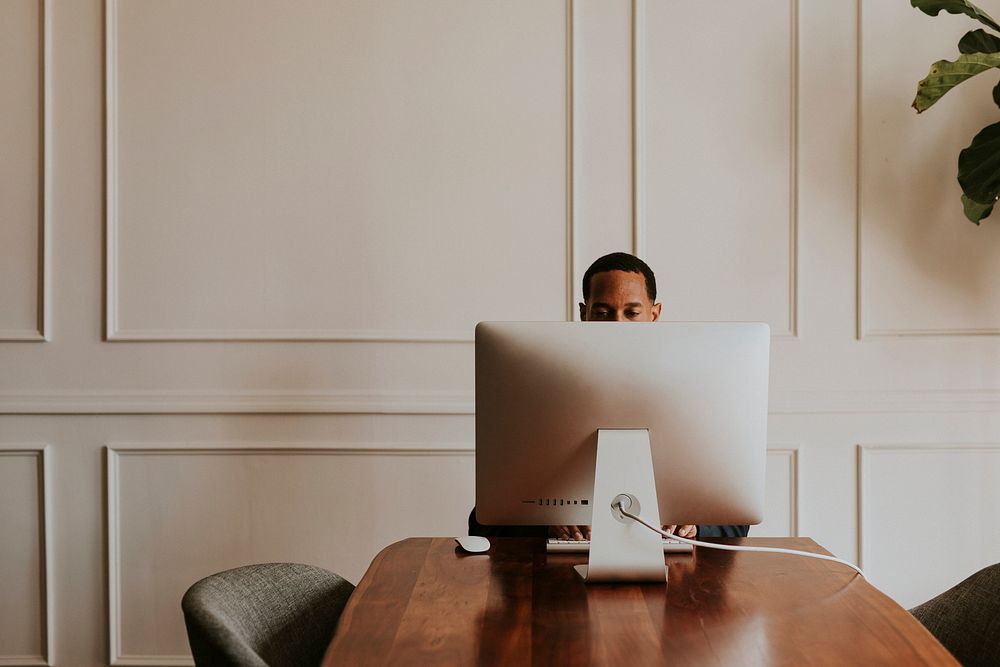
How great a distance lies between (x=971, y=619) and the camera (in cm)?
146

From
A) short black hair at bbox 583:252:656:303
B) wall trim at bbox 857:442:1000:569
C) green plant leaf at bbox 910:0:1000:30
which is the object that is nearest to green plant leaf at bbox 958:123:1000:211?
green plant leaf at bbox 910:0:1000:30

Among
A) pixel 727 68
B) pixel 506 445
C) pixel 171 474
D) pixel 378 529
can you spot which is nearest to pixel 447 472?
pixel 378 529

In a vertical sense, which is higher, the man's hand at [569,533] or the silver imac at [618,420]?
the silver imac at [618,420]

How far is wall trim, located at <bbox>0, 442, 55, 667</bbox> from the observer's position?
260 cm

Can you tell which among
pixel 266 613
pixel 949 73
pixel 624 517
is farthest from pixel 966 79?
pixel 266 613

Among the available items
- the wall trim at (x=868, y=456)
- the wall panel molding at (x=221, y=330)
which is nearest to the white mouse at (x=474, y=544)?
the wall panel molding at (x=221, y=330)

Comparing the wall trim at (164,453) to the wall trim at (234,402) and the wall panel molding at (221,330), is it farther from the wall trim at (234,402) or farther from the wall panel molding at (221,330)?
the wall panel molding at (221,330)

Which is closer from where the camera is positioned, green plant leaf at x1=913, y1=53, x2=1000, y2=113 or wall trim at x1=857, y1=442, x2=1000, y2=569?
green plant leaf at x1=913, y1=53, x2=1000, y2=113

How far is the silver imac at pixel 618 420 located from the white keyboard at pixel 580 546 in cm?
17

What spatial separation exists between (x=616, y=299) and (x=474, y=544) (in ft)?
2.45

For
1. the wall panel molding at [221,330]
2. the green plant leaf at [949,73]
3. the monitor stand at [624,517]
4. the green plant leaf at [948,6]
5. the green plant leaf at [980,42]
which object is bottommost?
the monitor stand at [624,517]

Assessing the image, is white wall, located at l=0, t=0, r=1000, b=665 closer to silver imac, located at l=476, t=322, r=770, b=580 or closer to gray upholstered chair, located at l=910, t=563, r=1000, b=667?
gray upholstered chair, located at l=910, t=563, r=1000, b=667

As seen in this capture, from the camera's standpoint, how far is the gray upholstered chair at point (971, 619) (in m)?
1.41

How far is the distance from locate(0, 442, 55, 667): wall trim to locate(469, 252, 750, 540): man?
1593 millimetres
